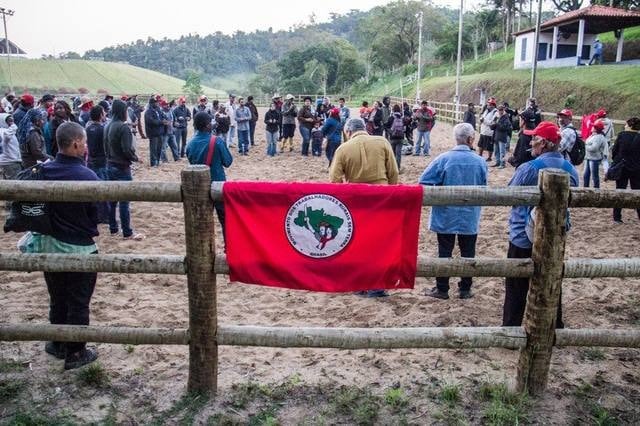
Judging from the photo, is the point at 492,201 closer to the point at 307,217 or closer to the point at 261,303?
the point at 307,217

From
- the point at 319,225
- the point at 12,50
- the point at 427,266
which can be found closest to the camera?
the point at 319,225

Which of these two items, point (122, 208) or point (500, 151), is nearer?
point (122, 208)

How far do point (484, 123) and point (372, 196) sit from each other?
40.7 feet

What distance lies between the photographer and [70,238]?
3707mm

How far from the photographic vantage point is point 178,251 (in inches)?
283

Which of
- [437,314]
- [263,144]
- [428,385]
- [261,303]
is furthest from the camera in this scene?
[263,144]

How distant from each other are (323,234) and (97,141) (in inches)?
224

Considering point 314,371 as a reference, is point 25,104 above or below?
above

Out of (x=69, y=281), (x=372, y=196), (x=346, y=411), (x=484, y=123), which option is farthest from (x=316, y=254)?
(x=484, y=123)

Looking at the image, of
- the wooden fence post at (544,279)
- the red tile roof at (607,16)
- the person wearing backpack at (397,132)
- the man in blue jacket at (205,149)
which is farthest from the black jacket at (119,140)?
the red tile roof at (607,16)

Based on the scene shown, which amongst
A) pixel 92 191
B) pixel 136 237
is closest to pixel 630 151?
pixel 136 237

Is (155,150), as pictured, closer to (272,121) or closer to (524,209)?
(272,121)

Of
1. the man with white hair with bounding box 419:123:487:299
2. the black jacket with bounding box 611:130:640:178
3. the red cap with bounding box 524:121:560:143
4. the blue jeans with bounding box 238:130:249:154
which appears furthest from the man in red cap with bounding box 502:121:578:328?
the blue jeans with bounding box 238:130:249:154

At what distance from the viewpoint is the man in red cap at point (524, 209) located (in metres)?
4.11
